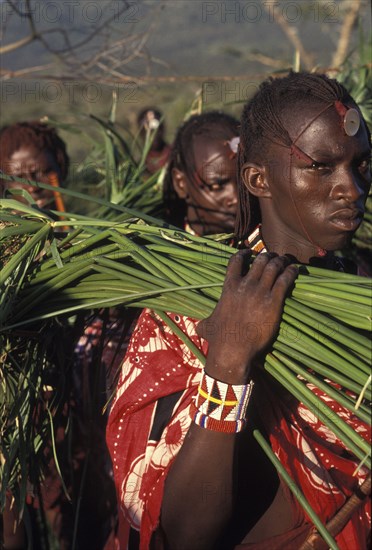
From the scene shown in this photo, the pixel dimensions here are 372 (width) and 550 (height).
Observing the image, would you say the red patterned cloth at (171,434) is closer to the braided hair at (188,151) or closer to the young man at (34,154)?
the braided hair at (188,151)

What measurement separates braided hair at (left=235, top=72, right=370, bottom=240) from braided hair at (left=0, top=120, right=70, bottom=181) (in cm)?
221

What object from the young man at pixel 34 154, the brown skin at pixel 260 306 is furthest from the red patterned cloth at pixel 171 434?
the young man at pixel 34 154

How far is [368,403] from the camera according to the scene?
1.80 metres

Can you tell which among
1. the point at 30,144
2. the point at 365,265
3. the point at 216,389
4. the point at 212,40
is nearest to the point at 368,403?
the point at 216,389

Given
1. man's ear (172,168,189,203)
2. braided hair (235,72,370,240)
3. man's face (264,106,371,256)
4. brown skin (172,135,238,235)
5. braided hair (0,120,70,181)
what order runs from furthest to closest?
1. braided hair (0,120,70,181)
2. man's ear (172,168,189,203)
3. brown skin (172,135,238,235)
4. braided hair (235,72,370,240)
5. man's face (264,106,371,256)

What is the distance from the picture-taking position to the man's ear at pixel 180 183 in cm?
399

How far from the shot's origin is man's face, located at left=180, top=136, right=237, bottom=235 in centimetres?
380

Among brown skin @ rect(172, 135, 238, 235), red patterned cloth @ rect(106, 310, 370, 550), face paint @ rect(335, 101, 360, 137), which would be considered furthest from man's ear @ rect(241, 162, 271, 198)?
brown skin @ rect(172, 135, 238, 235)

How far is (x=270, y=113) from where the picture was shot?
2.20 m

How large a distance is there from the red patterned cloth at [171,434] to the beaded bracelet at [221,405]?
0.54ft

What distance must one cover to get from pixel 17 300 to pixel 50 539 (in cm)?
208

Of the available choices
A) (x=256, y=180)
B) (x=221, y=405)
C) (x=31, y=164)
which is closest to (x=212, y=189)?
(x=31, y=164)

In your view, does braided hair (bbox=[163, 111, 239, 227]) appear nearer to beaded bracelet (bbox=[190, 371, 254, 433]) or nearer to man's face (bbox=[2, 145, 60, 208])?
man's face (bbox=[2, 145, 60, 208])

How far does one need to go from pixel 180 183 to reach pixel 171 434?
7.07 feet
